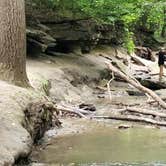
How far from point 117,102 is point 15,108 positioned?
26.4 ft

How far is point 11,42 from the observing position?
40.3 ft

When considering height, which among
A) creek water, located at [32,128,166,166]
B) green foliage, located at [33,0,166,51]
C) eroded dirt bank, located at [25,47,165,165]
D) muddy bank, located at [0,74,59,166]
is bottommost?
eroded dirt bank, located at [25,47,165,165]

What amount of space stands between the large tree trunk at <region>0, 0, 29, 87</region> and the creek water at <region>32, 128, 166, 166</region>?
2.14 m

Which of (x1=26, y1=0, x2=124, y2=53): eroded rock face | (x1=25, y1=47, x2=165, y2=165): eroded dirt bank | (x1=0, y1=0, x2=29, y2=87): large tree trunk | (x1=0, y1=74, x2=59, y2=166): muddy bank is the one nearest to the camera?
(x1=0, y1=74, x2=59, y2=166): muddy bank

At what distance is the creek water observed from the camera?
9.38m

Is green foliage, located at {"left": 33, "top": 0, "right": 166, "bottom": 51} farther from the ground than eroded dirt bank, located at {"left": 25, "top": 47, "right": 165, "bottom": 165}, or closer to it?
farther from the ground

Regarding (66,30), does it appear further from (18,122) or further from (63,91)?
(18,122)

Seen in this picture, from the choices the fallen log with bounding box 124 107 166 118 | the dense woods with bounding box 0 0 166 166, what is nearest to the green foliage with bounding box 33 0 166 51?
the dense woods with bounding box 0 0 166 166

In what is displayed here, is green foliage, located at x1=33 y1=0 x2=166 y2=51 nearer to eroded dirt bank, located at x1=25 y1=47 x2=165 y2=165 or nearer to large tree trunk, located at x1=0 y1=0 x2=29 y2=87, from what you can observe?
eroded dirt bank, located at x1=25 y1=47 x2=165 y2=165

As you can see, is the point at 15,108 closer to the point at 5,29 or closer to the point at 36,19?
the point at 5,29

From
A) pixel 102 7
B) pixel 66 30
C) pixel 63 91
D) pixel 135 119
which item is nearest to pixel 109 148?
pixel 135 119

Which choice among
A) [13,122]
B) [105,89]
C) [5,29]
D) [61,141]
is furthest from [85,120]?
[105,89]

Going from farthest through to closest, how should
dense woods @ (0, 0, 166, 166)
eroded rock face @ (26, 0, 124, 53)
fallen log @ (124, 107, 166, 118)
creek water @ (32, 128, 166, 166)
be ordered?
1. eroded rock face @ (26, 0, 124, 53)
2. fallen log @ (124, 107, 166, 118)
3. dense woods @ (0, 0, 166, 166)
4. creek water @ (32, 128, 166, 166)

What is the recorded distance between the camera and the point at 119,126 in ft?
43.9
